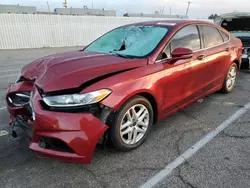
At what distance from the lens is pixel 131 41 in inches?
152

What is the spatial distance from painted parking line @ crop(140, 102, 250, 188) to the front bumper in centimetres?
69

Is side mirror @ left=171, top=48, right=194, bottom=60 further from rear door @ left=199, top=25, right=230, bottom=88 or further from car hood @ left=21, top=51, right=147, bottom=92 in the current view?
rear door @ left=199, top=25, right=230, bottom=88

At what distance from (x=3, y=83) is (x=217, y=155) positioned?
18.3 ft

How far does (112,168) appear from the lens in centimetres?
285

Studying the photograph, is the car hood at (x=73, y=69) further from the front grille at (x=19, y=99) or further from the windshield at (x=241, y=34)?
the windshield at (x=241, y=34)

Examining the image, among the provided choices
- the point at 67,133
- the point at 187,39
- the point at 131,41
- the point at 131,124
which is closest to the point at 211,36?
the point at 187,39

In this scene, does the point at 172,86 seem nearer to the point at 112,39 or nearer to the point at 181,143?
the point at 181,143

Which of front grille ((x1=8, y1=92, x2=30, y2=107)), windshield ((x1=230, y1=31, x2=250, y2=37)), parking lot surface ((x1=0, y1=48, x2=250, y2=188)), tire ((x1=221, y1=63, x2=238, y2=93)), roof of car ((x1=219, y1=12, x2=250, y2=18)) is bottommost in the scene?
parking lot surface ((x1=0, y1=48, x2=250, y2=188))

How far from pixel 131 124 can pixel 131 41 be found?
1.39m

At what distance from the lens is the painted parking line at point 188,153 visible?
2.63 metres

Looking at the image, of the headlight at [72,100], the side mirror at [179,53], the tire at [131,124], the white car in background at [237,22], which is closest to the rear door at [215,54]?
the side mirror at [179,53]

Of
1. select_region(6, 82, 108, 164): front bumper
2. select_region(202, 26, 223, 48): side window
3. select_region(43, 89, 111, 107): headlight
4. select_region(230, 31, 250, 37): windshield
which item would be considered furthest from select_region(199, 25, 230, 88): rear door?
select_region(230, 31, 250, 37): windshield

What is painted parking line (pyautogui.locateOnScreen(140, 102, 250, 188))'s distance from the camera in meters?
2.63

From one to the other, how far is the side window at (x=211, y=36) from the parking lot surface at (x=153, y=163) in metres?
1.50
